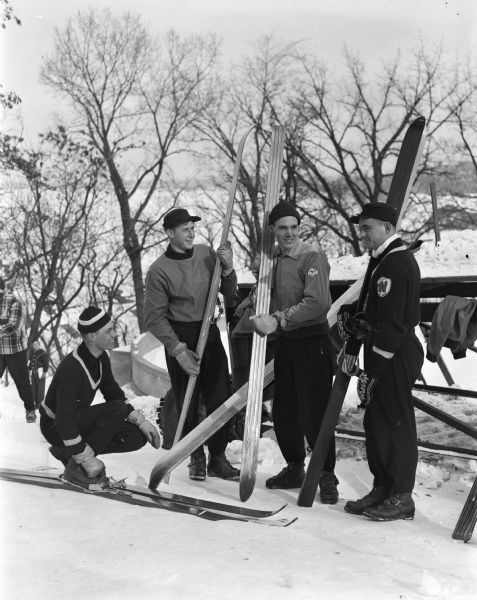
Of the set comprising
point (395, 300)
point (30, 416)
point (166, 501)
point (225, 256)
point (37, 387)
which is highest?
point (225, 256)

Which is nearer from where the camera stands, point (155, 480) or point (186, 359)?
point (155, 480)

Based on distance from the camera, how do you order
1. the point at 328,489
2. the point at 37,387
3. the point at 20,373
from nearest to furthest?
the point at 328,489
the point at 20,373
the point at 37,387

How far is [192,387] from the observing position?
14.0ft

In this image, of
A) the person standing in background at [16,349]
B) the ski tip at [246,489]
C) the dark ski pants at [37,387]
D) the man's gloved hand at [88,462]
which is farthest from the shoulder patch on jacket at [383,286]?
the dark ski pants at [37,387]

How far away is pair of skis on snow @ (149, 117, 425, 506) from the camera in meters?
3.75

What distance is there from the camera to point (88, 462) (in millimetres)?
3936

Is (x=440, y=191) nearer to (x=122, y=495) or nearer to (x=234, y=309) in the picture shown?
(x=234, y=309)

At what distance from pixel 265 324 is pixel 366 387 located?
714mm

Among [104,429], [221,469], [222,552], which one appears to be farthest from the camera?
[221,469]

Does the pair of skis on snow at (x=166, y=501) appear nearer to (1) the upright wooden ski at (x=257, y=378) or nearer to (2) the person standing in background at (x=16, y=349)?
(1) the upright wooden ski at (x=257, y=378)

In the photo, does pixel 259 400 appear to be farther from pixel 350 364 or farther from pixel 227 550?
pixel 227 550

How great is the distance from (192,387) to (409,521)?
4.93 ft

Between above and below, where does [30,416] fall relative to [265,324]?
below

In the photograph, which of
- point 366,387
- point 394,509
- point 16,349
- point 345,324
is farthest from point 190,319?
point 16,349
